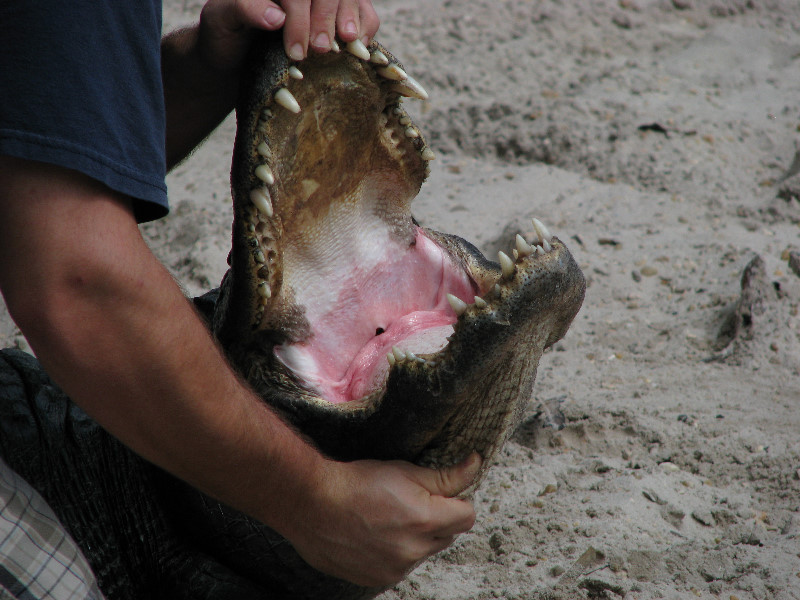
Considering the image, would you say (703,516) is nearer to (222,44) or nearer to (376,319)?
(376,319)

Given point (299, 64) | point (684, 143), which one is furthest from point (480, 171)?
point (299, 64)

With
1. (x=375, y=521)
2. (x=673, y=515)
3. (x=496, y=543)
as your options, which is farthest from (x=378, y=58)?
(x=673, y=515)

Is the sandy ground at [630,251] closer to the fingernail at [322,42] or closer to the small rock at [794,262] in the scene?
the small rock at [794,262]

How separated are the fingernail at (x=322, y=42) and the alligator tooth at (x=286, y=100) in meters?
0.13

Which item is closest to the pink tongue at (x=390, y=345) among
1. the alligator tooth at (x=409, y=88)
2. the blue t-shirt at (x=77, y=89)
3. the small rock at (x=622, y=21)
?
the alligator tooth at (x=409, y=88)

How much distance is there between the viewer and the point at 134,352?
134 cm

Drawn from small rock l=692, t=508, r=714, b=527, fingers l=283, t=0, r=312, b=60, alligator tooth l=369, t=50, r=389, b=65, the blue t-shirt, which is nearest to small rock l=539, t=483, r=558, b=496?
small rock l=692, t=508, r=714, b=527

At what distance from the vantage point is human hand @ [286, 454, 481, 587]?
1597 millimetres

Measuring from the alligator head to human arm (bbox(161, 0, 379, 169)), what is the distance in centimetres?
5

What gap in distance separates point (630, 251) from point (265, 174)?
2.14 meters

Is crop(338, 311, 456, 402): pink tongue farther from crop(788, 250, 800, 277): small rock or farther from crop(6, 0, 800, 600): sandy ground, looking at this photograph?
crop(788, 250, 800, 277): small rock

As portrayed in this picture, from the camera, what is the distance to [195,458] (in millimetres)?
1449

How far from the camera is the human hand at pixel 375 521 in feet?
5.24

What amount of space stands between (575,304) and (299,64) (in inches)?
30.4
